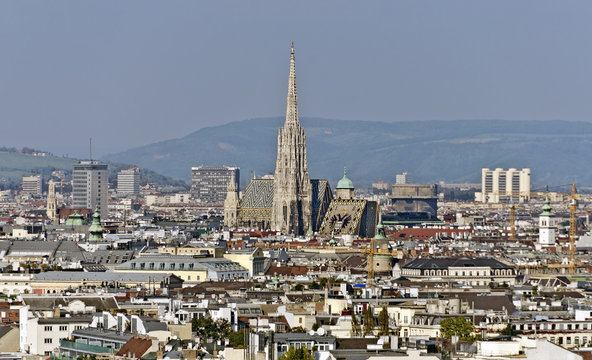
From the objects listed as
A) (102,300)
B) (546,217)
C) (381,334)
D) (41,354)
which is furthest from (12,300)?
(546,217)

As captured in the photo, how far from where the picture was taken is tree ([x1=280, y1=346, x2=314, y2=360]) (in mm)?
52156

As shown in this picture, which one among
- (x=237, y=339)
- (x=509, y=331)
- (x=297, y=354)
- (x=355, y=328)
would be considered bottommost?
(x=237, y=339)

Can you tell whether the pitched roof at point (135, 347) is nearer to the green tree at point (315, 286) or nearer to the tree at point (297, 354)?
the tree at point (297, 354)

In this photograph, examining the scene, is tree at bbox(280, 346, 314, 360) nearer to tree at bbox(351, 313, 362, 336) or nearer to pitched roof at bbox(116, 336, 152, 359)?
pitched roof at bbox(116, 336, 152, 359)

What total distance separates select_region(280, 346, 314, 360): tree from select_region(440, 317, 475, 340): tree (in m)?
9.47

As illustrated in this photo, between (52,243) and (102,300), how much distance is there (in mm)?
71545

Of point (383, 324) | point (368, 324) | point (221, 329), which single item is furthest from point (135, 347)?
point (383, 324)

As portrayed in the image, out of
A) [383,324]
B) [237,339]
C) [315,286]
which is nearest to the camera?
[237,339]

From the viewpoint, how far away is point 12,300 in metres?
95.3

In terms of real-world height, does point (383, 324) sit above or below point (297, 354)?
below

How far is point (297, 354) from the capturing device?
52406 millimetres

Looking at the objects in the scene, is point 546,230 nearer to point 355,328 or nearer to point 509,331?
point 355,328

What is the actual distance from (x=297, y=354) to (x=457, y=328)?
1323cm

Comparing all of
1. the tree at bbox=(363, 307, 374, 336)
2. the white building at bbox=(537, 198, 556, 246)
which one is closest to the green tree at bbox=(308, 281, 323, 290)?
the tree at bbox=(363, 307, 374, 336)
